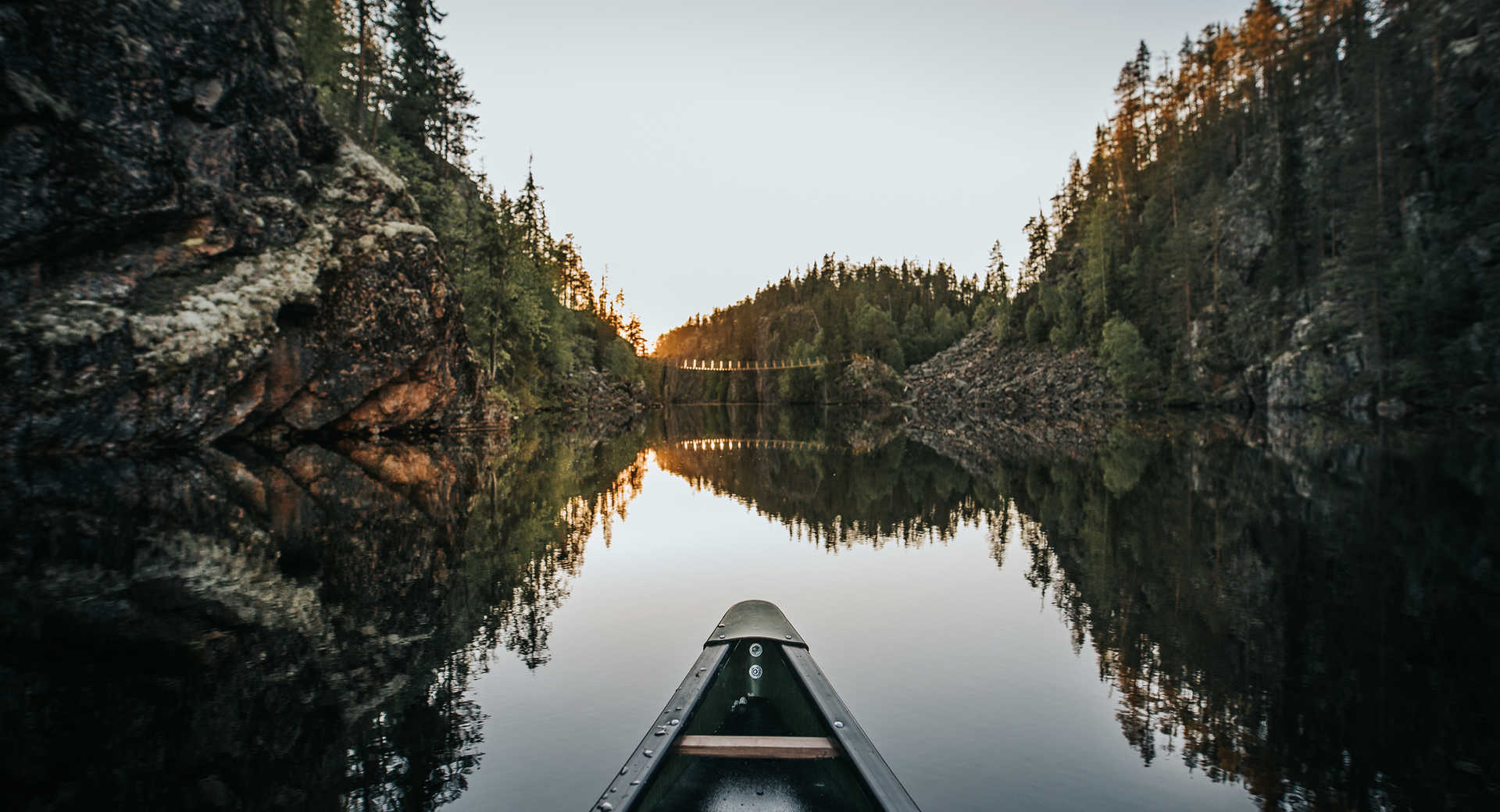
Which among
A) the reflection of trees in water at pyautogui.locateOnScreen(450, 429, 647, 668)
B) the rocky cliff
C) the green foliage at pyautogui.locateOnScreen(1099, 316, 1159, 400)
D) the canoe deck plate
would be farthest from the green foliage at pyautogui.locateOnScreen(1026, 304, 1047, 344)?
the canoe deck plate

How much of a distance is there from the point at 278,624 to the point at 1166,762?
7.08m

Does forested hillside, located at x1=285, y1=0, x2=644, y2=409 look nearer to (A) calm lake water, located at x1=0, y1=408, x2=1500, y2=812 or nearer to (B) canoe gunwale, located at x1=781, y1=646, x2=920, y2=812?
(A) calm lake water, located at x1=0, y1=408, x2=1500, y2=812

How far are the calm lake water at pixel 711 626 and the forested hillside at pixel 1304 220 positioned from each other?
28995 millimetres

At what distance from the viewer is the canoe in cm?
303

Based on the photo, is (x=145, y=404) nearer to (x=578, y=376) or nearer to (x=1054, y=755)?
(x=1054, y=755)

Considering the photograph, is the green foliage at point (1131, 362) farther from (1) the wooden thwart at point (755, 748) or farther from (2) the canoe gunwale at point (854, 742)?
(1) the wooden thwart at point (755, 748)

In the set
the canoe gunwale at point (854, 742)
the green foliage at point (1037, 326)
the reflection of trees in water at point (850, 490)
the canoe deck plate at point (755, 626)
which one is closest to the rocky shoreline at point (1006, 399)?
the green foliage at point (1037, 326)

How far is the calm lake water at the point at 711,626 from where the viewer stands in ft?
13.6

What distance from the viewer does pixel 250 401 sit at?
22.8 m

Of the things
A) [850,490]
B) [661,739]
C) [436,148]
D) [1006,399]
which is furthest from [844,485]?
[1006,399]

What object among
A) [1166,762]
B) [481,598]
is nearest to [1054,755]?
[1166,762]

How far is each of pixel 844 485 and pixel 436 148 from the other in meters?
38.2

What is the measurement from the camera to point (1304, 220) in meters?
49.2

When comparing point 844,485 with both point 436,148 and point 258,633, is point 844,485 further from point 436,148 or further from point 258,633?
point 436,148
